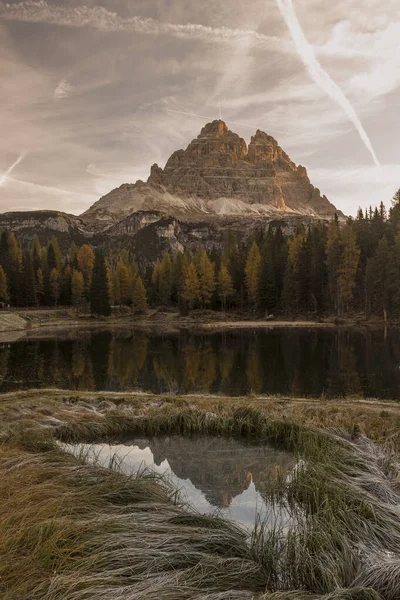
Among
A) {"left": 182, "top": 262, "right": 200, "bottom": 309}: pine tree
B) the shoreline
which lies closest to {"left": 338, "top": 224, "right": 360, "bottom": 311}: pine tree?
the shoreline

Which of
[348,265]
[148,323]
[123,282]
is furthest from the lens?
[123,282]

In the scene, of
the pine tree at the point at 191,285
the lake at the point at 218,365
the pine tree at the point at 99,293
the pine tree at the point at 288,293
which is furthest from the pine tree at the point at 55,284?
the pine tree at the point at 288,293

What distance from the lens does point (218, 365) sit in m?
28.9

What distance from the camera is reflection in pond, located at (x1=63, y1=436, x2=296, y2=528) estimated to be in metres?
7.46

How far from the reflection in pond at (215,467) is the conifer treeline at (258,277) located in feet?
155

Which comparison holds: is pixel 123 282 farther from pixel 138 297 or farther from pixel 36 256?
pixel 36 256

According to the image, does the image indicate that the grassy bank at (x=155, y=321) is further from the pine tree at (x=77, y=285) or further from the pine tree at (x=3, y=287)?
the pine tree at (x=3, y=287)

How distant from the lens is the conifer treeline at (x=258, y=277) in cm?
6209

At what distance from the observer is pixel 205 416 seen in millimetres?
12812

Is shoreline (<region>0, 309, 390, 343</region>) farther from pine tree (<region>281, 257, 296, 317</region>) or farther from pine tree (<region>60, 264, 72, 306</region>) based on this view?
pine tree (<region>60, 264, 72, 306</region>)

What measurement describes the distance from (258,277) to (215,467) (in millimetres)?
65486

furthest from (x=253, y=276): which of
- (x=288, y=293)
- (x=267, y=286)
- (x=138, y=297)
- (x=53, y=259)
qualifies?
(x=53, y=259)

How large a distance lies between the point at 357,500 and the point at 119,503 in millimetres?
3517

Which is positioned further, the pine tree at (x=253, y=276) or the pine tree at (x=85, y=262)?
the pine tree at (x=85, y=262)
